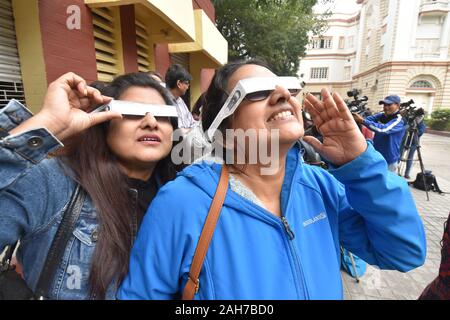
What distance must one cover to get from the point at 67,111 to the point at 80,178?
0.31 metres

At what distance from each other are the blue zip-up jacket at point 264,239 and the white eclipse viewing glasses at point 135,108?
1.39 ft

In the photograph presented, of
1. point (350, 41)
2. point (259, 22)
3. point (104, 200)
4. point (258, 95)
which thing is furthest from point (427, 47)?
point (104, 200)

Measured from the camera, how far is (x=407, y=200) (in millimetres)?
1153

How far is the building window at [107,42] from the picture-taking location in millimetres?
4137

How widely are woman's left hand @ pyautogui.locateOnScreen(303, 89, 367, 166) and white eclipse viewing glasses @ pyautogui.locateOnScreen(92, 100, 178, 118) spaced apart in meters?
0.77

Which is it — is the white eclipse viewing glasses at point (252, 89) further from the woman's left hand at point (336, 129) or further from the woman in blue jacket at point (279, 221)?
the woman's left hand at point (336, 129)

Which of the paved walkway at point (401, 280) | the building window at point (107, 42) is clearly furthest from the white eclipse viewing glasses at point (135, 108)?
the building window at point (107, 42)

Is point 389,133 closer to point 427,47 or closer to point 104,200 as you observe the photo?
point 104,200

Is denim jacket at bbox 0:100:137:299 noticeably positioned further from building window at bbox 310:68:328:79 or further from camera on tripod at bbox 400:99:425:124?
building window at bbox 310:68:328:79

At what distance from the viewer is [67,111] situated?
44.4 inches
